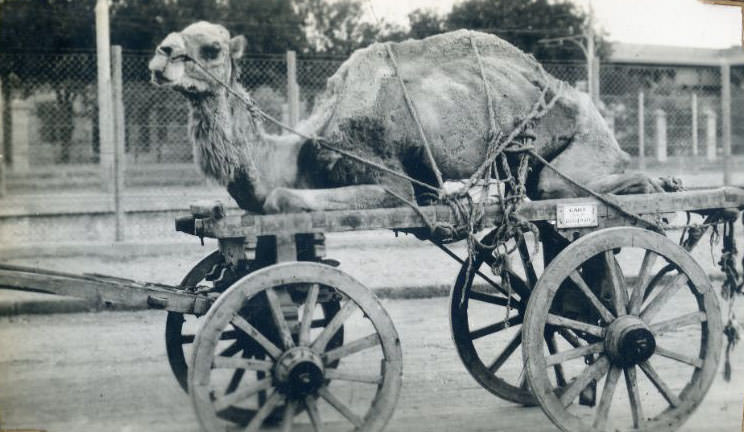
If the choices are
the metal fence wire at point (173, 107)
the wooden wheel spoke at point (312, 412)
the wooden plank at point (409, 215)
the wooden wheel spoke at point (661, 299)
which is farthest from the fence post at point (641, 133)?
the wooden wheel spoke at point (312, 412)

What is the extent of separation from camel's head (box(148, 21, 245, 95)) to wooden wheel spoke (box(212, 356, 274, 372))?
1.32 metres

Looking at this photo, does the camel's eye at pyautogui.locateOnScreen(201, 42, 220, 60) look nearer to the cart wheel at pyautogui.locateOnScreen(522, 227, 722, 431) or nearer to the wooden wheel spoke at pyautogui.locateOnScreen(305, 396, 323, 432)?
the wooden wheel spoke at pyautogui.locateOnScreen(305, 396, 323, 432)

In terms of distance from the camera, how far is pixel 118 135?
32.9 ft

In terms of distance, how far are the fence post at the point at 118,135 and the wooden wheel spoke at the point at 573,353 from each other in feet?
23.3

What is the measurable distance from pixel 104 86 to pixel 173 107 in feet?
3.50

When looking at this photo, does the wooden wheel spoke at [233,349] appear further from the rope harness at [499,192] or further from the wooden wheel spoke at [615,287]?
the wooden wheel spoke at [615,287]

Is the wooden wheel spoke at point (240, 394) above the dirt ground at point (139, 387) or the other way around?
above

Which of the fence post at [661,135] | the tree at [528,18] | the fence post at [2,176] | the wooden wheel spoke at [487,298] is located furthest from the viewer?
the fence post at [661,135]

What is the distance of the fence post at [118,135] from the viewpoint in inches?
389

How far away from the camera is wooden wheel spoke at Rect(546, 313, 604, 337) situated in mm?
4234

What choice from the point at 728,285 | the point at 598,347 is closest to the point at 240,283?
the point at 598,347

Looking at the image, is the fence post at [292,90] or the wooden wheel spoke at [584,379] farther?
the fence post at [292,90]

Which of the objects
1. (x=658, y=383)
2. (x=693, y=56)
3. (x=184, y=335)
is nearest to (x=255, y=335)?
(x=184, y=335)

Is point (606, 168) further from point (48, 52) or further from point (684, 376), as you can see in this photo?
point (48, 52)
